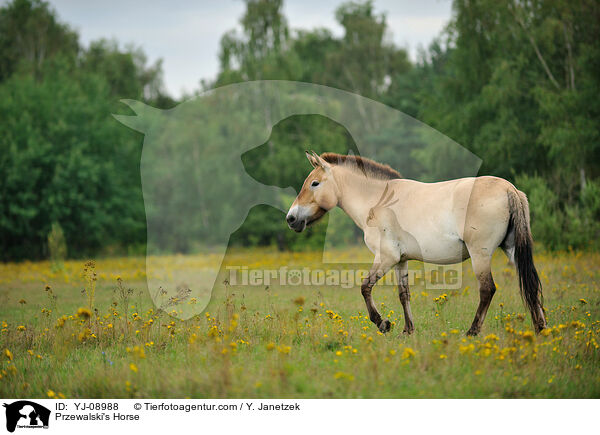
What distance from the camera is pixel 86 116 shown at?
3055 centimetres

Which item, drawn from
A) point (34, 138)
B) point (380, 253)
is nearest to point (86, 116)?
point (34, 138)

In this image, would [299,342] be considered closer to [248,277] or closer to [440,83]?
[248,277]

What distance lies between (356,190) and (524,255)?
8.17 feet

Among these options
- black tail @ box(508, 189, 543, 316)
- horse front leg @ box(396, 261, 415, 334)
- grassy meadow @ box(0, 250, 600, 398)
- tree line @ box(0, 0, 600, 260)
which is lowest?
grassy meadow @ box(0, 250, 600, 398)

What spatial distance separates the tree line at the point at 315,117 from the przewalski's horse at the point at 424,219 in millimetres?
9973

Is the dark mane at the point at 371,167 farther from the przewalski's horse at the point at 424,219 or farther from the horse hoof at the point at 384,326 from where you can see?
the horse hoof at the point at 384,326

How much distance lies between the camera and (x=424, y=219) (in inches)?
262

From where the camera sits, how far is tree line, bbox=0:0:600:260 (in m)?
18.9

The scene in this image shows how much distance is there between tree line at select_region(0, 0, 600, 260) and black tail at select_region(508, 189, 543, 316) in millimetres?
11098

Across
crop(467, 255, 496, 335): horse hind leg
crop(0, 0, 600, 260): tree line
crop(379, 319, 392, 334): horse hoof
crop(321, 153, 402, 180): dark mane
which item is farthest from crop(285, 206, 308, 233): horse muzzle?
crop(0, 0, 600, 260): tree line

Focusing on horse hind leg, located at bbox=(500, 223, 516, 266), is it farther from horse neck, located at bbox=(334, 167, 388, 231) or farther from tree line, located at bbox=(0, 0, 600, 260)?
tree line, located at bbox=(0, 0, 600, 260)

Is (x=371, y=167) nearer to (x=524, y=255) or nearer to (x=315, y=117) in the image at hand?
(x=524, y=255)

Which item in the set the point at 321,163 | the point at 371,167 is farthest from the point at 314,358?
the point at 371,167

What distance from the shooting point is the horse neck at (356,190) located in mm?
7348
